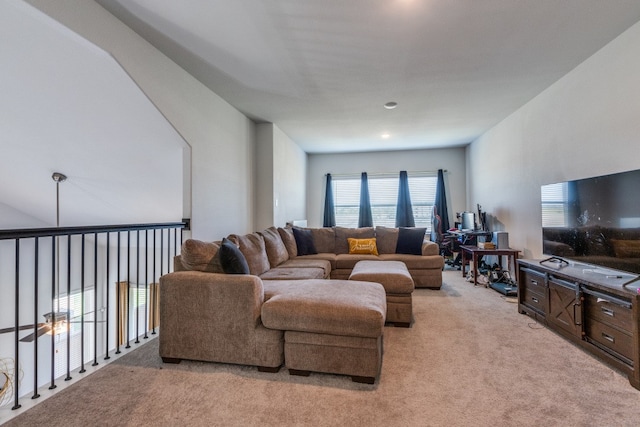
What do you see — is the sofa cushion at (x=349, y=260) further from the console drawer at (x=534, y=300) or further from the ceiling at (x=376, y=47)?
the ceiling at (x=376, y=47)

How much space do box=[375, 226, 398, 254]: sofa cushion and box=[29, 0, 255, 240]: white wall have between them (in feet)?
6.68

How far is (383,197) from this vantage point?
22.6ft

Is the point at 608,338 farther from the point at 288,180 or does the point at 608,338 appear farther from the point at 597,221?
the point at 288,180

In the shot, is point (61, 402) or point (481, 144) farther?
point (481, 144)

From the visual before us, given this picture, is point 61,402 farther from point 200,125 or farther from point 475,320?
point 475,320

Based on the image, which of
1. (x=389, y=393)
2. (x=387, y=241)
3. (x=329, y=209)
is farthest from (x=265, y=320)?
(x=329, y=209)

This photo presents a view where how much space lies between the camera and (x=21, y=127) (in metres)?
2.58

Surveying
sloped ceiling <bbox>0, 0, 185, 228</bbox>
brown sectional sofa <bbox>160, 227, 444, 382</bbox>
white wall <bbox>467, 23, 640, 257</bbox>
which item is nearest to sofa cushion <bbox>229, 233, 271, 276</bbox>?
brown sectional sofa <bbox>160, 227, 444, 382</bbox>

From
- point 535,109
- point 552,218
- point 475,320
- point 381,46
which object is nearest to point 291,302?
point 475,320

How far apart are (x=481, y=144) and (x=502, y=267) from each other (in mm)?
2299

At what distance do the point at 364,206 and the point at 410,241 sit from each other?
2388 millimetres

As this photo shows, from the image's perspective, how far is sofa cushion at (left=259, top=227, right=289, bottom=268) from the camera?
3590mm

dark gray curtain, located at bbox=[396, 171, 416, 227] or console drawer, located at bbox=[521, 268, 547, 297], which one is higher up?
dark gray curtain, located at bbox=[396, 171, 416, 227]

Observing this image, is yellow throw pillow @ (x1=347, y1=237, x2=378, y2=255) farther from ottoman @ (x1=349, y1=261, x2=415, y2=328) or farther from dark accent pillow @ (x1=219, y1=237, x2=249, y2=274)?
dark accent pillow @ (x1=219, y1=237, x2=249, y2=274)
